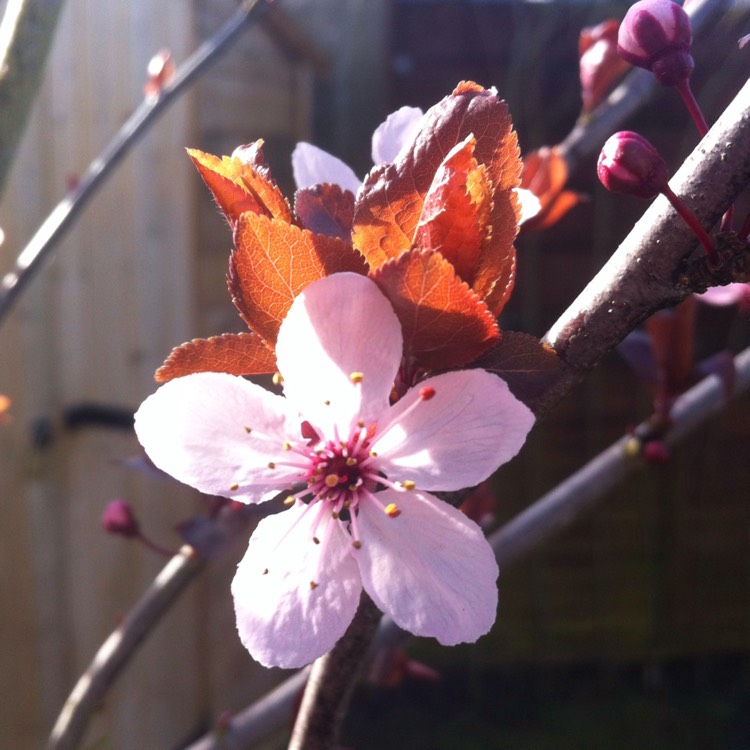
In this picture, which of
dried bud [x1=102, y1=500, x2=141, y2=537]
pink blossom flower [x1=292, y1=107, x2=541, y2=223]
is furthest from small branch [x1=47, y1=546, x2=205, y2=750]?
pink blossom flower [x1=292, y1=107, x2=541, y2=223]

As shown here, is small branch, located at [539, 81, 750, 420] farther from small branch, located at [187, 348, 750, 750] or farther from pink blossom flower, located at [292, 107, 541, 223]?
small branch, located at [187, 348, 750, 750]

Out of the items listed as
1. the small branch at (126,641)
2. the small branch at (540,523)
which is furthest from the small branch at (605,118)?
the small branch at (126,641)

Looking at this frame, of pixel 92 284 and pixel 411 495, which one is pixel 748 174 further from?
pixel 92 284

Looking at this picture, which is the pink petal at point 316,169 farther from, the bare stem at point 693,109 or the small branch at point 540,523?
the small branch at point 540,523

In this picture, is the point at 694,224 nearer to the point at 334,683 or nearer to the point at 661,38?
the point at 661,38

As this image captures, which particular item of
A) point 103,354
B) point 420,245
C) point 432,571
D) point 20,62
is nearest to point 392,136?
point 420,245
